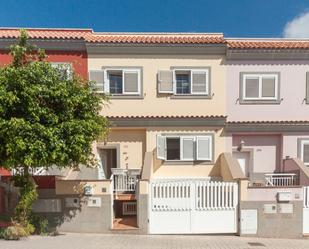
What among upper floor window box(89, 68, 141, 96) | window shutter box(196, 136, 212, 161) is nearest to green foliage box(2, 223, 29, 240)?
upper floor window box(89, 68, 141, 96)

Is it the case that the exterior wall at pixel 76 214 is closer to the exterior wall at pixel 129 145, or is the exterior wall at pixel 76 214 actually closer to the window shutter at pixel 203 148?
the exterior wall at pixel 129 145

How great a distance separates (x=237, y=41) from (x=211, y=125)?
455 cm

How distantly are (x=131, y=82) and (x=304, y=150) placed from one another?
9.06m

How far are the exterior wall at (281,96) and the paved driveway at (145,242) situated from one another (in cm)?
593

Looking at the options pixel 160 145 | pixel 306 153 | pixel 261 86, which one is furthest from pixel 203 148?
pixel 306 153

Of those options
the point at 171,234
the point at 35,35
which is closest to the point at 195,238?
the point at 171,234

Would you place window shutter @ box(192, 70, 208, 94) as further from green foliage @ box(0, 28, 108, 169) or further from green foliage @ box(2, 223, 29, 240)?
green foliage @ box(2, 223, 29, 240)

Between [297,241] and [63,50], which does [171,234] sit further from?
[63,50]

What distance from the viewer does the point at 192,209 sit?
30.1ft

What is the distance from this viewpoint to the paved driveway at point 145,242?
7.70 meters

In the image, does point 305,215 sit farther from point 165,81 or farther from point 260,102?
point 165,81

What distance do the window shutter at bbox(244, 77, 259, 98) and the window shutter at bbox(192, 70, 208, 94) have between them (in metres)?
2.00

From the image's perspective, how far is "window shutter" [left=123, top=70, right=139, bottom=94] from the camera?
41.1ft

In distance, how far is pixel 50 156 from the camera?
7723 mm
